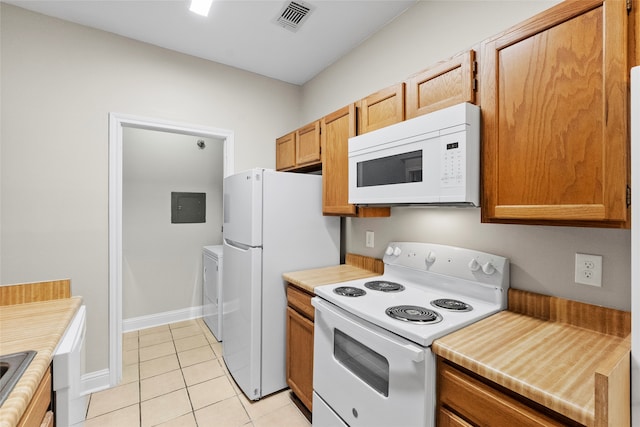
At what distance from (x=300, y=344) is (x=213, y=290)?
1.50 metres

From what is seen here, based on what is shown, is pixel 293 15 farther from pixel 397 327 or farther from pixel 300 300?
pixel 397 327

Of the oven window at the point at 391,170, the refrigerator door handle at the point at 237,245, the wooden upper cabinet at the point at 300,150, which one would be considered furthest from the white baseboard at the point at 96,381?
the oven window at the point at 391,170

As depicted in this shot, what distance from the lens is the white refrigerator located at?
78.1 inches

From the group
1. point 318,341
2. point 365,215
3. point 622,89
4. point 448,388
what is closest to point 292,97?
point 365,215

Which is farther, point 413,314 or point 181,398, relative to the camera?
point 181,398

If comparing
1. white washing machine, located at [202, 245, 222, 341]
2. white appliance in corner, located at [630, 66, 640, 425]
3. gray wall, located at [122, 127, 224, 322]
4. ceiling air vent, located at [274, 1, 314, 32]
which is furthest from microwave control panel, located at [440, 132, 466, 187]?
gray wall, located at [122, 127, 224, 322]

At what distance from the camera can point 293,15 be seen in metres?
2.04

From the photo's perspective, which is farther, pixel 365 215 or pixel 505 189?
pixel 365 215

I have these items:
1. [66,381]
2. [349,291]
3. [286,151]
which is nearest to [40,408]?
[66,381]

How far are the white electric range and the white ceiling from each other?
166 cm

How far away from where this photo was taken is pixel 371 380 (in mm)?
1306

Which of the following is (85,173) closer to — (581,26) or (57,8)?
(57,8)

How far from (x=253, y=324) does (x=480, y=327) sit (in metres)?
1.40

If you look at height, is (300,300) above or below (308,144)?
below
